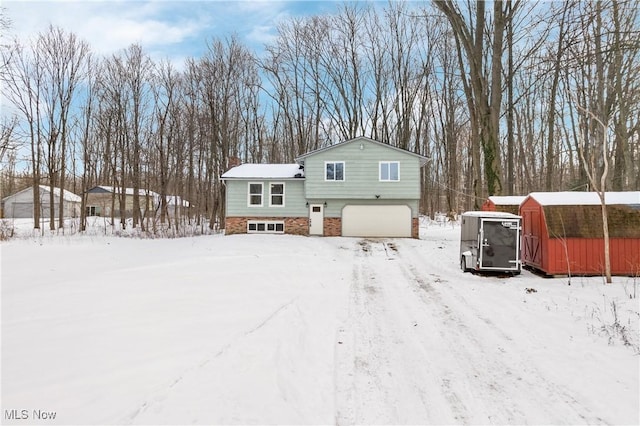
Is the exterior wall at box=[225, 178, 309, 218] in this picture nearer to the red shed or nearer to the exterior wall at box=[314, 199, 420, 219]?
the exterior wall at box=[314, 199, 420, 219]

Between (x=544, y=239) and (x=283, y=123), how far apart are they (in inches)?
1088

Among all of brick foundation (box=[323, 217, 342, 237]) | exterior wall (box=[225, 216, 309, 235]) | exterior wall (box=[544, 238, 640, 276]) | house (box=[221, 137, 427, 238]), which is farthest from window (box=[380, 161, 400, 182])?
exterior wall (box=[544, 238, 640, 276])

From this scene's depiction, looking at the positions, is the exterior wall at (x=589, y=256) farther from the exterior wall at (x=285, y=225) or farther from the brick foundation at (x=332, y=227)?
the exterior wall at (x=285, y=225)

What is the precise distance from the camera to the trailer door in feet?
31.3

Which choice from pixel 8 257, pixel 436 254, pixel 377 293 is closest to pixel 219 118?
pixel 8 257

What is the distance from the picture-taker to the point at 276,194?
2042 centimetres

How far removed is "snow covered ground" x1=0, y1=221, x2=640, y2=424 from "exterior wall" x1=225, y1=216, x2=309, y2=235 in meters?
11.6

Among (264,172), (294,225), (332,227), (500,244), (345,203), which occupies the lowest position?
(500,244)

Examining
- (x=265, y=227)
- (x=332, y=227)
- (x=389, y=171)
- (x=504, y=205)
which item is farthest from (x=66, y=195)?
(x=504, y=205)

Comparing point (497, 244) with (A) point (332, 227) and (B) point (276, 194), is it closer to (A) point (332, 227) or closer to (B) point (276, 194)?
(A) point (332, 227)

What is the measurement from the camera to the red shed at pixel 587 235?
9.24 metres

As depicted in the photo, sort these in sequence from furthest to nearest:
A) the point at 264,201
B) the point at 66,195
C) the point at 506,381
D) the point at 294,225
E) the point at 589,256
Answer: the point at 66,195, the point at 264,201, the point at 294,225, the point at 589,256, the point at 506,381

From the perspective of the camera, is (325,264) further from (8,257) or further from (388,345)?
(8,257)

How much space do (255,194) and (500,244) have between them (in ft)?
47.3
